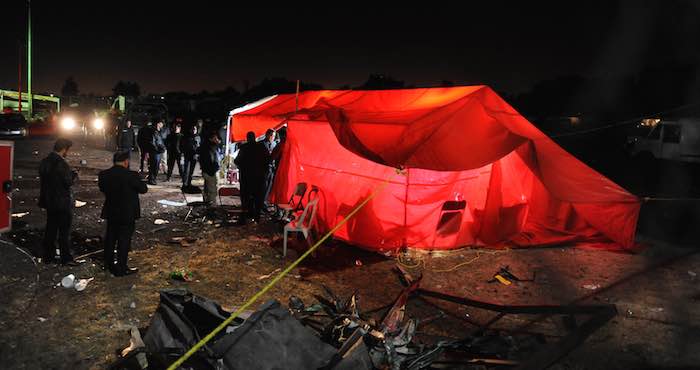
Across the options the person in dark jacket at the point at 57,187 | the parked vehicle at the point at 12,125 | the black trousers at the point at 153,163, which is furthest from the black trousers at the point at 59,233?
the parked vehicle at the point at 12,125

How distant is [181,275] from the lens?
6.27 metres

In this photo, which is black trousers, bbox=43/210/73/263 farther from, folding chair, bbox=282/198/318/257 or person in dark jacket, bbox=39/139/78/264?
folding chair, bbox=282/198/318/257

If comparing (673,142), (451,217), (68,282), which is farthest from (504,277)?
(673,142)

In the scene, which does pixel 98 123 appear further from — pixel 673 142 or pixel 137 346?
pixel 673 142

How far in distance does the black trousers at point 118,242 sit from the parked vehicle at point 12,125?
22.8 m

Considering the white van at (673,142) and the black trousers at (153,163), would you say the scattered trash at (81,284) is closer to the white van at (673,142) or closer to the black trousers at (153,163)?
the black trousers at (153,163)

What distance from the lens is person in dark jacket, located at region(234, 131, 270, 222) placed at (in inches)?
372

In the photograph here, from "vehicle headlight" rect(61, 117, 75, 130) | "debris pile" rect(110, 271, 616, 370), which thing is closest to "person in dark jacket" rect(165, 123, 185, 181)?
"debris pile" rect(110, 271, 616, 370)

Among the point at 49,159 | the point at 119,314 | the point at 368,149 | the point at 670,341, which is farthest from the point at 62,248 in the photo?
the point at 670,341

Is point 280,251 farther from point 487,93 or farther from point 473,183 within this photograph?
point 487,93

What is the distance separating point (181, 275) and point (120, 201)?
1285 millimetres

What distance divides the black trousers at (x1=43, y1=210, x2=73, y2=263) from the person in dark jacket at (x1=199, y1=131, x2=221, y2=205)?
4.12m

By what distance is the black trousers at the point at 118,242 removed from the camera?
6039 millimetres

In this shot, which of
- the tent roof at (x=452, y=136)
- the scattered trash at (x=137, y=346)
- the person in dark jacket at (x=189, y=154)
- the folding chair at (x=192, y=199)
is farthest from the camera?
the person in dark jacket at (x=189, y=154)
